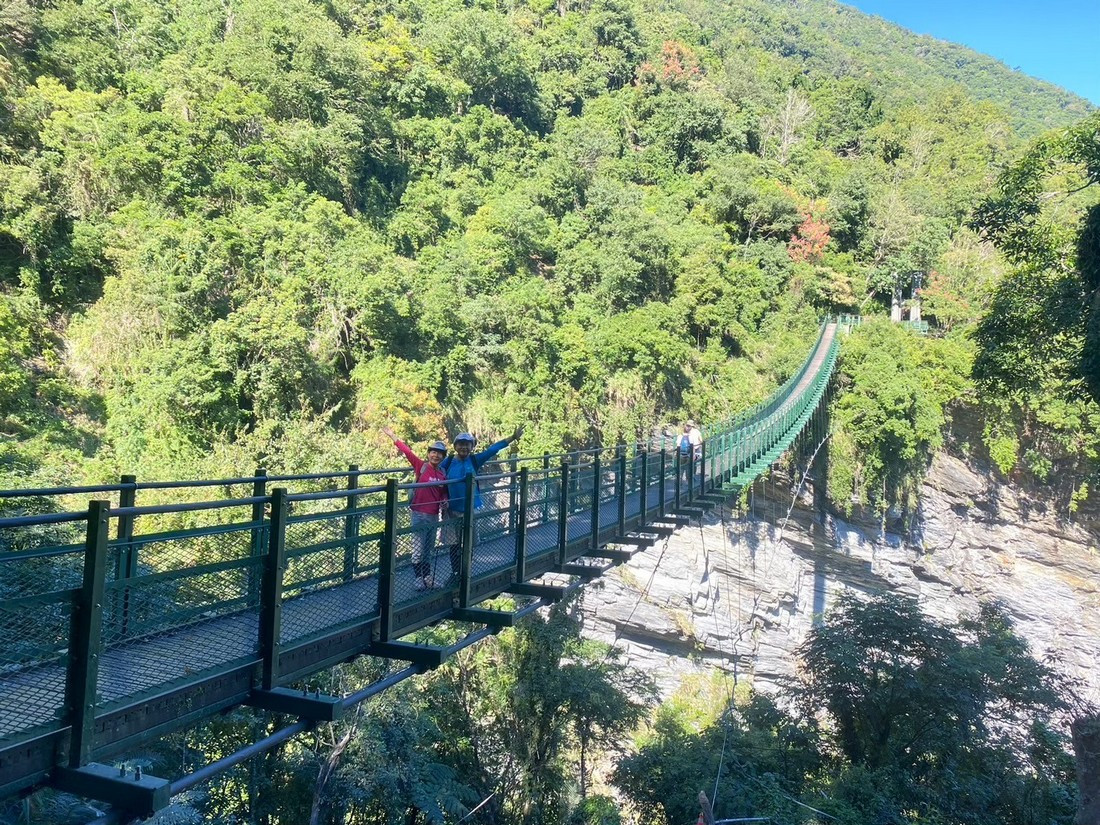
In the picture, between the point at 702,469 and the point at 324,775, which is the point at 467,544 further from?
the point at 702,469

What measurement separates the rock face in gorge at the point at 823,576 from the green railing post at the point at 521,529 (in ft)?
40.1

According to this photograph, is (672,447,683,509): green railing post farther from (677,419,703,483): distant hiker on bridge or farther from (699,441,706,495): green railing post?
(699,441,706,495): green railing post

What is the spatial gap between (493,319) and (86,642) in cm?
1276

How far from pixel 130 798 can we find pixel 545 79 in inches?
1093

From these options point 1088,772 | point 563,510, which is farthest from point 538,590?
point 1088,772

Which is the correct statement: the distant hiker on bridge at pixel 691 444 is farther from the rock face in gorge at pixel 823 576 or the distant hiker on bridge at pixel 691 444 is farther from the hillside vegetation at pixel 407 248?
the rock face in gorge at pixel 823 576

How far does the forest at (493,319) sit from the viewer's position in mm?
8797

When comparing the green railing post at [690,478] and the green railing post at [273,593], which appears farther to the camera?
the green railing post at [690,478]

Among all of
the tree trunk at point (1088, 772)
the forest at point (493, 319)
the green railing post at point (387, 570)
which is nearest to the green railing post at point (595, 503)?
the green railing post at point (387, 570)

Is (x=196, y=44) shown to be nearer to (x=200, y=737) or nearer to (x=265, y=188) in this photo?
(x=265, y=188)

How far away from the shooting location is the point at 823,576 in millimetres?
19266

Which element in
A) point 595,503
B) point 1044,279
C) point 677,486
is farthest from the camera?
point 677,486

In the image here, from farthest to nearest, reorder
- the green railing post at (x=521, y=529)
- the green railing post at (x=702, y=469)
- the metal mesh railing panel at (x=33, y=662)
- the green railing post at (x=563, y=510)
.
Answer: the green railing post at (x=702, y=469) → the green railing post at (x=563, y=510) → the green railing post at (x=521, y=529) → the metal mesh railing panel at (x=33, y=662)

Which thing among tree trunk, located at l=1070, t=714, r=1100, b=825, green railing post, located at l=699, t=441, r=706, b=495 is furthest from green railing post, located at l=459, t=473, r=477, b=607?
tree trunk, located at l=1070, t=714, r=1100, b=825
